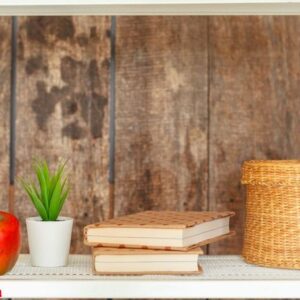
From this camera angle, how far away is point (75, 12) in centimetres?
114

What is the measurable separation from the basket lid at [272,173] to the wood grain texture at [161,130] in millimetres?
189

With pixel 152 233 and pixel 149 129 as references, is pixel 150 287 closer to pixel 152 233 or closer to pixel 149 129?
pixel 152 233

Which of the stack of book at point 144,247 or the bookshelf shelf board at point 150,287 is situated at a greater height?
the stack of book at point 144,247

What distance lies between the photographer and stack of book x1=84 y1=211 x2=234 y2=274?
3.15ft

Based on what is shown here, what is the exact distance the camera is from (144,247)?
97 centimetres

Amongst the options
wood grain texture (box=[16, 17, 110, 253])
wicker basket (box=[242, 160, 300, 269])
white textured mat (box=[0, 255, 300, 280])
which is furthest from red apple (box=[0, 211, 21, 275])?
wicker basket (box=[242, 160, 300, 269])

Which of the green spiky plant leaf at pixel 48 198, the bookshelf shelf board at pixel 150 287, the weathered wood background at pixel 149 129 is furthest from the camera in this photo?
the weathered wood background at pixel 149 129

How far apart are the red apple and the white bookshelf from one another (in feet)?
1.00

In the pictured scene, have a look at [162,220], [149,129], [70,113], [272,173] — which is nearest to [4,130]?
[70,113]

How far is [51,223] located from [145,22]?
16.0 inches

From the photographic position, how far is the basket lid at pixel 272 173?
0.98 meters

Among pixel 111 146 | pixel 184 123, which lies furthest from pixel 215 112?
pixel 111 146

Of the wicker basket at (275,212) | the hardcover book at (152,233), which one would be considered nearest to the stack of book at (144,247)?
the hardcover book at (152,233)

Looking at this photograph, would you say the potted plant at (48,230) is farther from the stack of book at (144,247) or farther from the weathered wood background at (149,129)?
the weathered wood background at (149,129)
